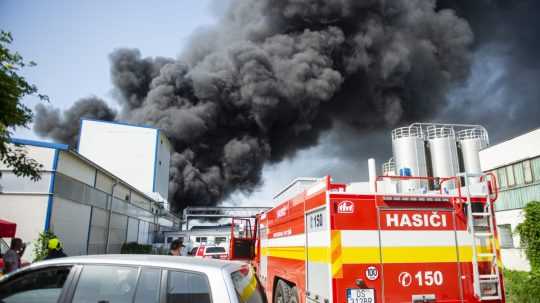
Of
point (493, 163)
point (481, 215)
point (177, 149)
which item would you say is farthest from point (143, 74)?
point (481, 215)

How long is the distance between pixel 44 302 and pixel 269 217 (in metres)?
5.50

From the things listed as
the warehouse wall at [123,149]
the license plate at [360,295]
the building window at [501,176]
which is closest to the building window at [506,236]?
the building window at [501,176]

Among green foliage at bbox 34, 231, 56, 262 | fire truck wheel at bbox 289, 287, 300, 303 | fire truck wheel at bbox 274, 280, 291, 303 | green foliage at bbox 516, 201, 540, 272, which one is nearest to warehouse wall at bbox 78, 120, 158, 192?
green foliage at bbox 34, 231, 56, 262

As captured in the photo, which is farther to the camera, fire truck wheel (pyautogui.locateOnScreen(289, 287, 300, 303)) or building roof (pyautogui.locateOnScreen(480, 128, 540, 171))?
building roof (pyautogui.locateOnScreen(480, 128, 540, 171))

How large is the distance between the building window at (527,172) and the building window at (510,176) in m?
0.69

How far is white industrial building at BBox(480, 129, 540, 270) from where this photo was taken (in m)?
15.6

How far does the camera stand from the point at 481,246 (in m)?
4.76

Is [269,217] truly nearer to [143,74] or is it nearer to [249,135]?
[249,135]

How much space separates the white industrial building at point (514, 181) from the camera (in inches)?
614

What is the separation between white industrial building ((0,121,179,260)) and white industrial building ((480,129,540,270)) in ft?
57.0

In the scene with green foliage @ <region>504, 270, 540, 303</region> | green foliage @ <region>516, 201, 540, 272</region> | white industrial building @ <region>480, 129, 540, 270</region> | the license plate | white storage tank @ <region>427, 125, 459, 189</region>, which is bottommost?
green foliage @ <region>504, 270, 540, 303</region>

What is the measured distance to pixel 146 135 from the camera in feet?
109

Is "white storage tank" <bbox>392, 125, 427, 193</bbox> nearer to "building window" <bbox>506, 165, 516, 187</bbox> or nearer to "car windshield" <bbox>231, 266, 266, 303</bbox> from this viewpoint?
"building window" <bbox>506, 165, 516, 187</bbox>

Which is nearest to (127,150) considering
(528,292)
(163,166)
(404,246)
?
(163,166)
